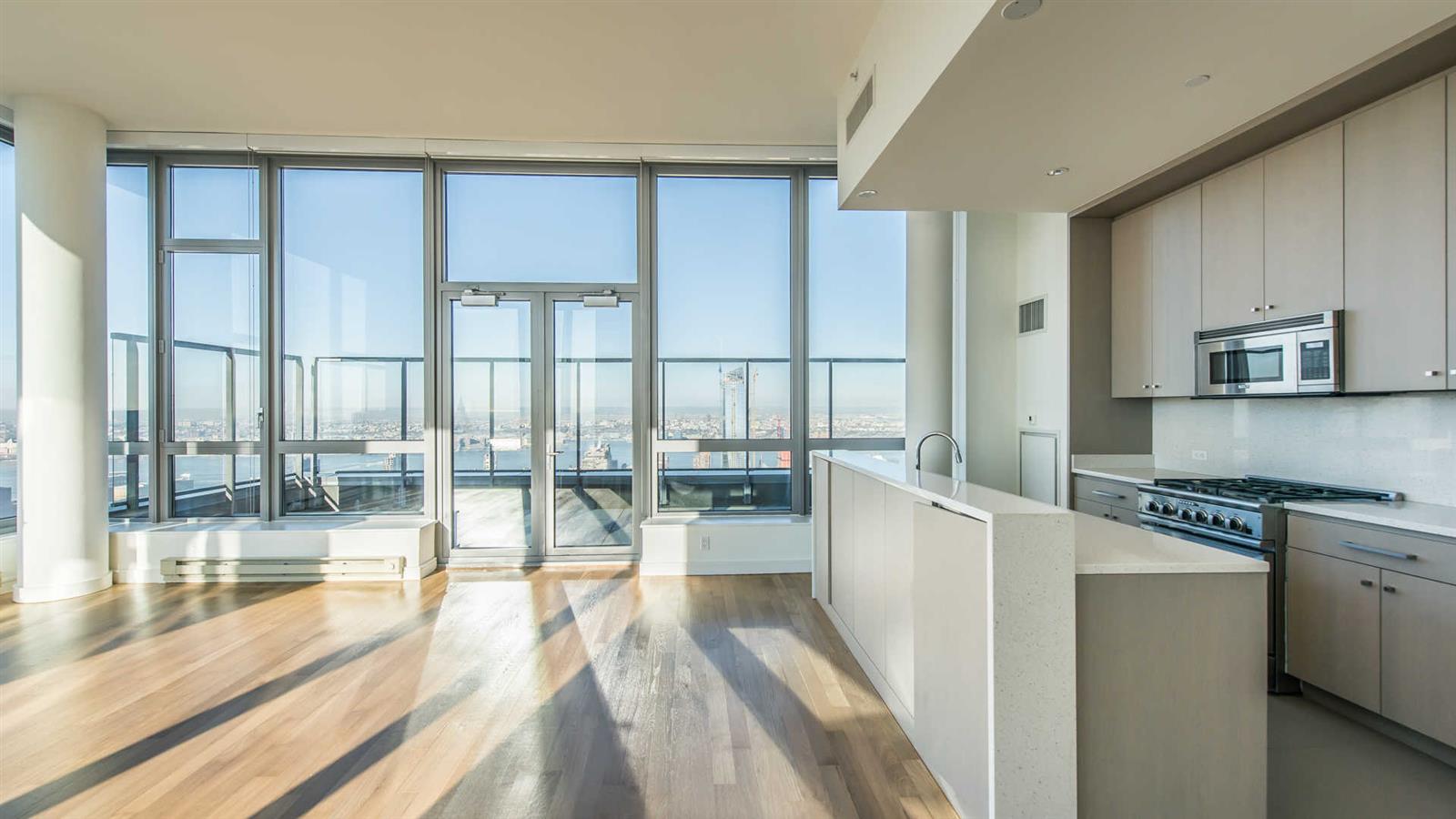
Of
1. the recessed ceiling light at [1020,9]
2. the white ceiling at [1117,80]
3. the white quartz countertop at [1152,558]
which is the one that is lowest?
the white quartz countertop at [1152,558]

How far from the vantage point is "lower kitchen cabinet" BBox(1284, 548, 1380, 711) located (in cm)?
233

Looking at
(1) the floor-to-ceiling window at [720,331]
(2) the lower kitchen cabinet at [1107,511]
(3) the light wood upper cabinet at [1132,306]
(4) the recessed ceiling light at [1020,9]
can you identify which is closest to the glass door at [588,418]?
(1) the floor-to-ceiling window at [720,331]

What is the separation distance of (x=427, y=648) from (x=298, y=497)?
2.49m

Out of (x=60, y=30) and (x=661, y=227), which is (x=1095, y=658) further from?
(x=60, y=30)

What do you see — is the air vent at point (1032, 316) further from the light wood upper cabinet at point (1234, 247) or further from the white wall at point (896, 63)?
the white wall at point (896, 63)

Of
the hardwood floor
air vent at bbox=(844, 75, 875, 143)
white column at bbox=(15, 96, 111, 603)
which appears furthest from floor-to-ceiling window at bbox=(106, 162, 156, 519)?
air vent at bbox=(844, 75, 875, 143)

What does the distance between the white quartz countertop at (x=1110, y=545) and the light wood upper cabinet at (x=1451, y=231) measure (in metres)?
1.35

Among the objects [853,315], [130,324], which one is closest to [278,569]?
[130,324]

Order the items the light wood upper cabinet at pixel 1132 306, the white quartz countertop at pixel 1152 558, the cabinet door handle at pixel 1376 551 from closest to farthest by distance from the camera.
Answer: the white quartz countertop at pixel 1152 558 < the cabinet door handle at pixel 1376 551 < the light wood upper cabinet at pixel 1132 306

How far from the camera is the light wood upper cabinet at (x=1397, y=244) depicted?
7.64 feet

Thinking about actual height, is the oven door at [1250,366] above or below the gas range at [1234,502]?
above

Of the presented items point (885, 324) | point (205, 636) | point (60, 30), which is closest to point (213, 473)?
point (205, 636)

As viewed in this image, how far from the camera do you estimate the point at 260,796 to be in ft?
6.76

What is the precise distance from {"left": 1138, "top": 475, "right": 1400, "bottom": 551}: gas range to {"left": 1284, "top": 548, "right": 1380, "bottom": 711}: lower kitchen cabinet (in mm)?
139
